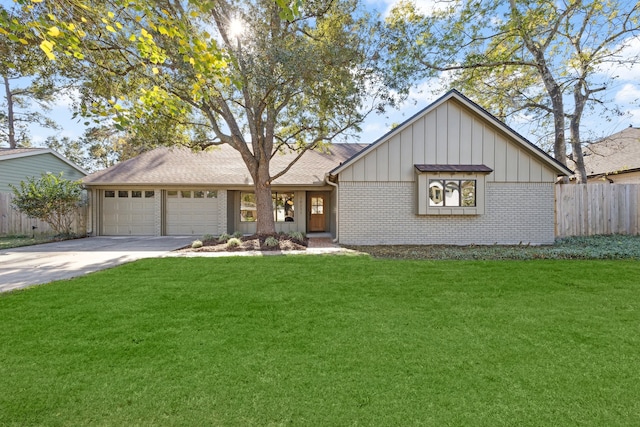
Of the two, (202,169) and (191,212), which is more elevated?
(202,169)

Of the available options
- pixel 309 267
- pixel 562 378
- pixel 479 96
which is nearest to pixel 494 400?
pixel 562 378

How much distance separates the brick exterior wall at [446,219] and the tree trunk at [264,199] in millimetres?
2808

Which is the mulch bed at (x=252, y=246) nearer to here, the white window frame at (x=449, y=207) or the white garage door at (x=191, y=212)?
the white garage door at (x=191, y=212)

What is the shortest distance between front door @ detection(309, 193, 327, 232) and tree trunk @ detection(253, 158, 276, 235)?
14.1 feet

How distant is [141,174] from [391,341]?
15.1 meters

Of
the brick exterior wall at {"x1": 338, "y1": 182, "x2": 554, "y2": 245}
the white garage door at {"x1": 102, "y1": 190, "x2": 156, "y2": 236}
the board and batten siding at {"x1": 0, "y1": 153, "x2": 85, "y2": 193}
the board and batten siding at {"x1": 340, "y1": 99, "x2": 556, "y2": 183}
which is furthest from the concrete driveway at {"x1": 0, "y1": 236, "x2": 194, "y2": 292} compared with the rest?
the board and batten siding at {"x1": 340, "y1": 99, "x2": 556, "y2": 183}

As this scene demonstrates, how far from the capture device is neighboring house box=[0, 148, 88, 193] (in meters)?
15.5

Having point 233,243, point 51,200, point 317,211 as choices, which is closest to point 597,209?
point 317,211

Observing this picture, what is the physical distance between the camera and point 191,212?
15.0 metres

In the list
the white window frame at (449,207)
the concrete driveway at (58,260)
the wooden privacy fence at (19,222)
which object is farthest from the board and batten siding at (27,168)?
the white window frame at (449,207)

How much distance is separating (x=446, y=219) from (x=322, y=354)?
950 cm

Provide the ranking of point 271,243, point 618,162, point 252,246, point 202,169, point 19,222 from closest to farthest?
point 271,243 → point 252,246 → point 19,222 → point 202,169 → point 618,162

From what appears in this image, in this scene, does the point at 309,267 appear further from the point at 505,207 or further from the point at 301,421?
the point at 505,207

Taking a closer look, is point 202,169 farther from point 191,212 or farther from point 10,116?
point 10,116
